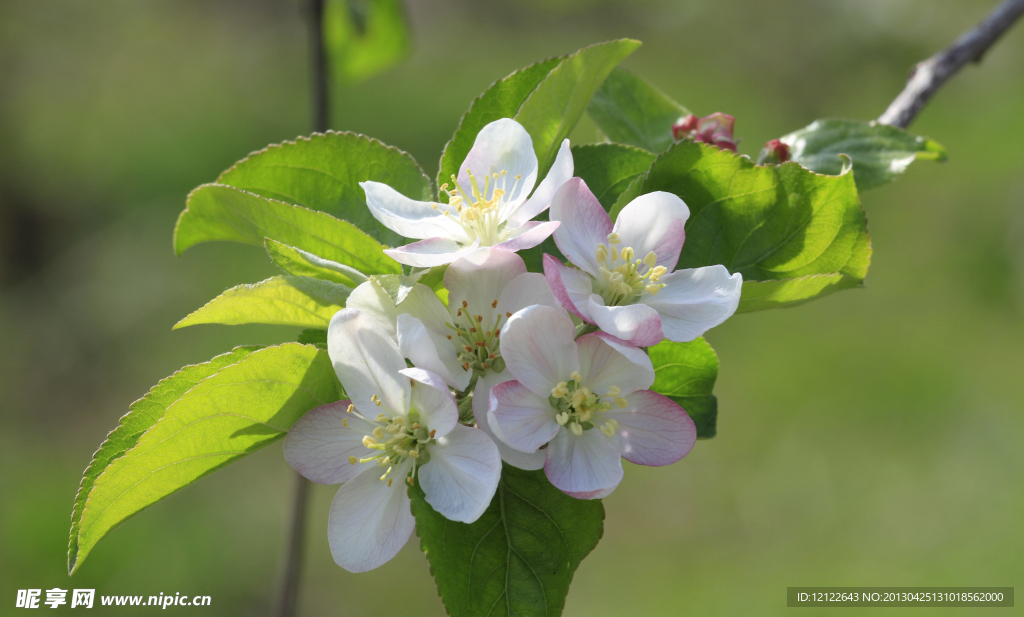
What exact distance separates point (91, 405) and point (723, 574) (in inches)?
139

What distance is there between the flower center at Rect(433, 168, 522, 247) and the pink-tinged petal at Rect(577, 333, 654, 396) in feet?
0.64

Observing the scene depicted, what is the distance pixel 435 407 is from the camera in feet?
2.78

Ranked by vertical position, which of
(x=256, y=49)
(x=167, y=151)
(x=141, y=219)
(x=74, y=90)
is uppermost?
(x=256, y=49)

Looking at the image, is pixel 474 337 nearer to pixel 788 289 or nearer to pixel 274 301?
pixel 274 301

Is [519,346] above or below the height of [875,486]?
below

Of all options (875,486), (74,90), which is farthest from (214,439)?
(74,90)

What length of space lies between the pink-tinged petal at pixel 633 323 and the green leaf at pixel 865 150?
702 millimetres

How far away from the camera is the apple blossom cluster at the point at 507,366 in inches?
31.7

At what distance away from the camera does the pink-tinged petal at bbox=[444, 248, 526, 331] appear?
0.86 meters

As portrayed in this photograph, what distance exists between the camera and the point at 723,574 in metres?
3.15

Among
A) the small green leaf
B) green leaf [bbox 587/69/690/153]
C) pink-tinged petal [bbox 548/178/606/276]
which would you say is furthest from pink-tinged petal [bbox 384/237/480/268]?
green leaf [bbox 587/69/690/153]

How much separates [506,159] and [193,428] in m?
0.51

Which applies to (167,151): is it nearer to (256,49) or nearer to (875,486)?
(256,49)

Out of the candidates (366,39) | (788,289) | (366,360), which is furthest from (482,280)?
(366,39)
